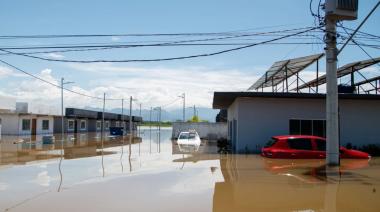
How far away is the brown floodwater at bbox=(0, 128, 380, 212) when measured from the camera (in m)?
9.80

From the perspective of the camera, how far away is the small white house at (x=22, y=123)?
1838 inches

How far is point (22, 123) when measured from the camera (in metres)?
48.2

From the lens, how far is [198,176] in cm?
1475

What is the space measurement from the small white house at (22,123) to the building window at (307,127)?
1257 inches

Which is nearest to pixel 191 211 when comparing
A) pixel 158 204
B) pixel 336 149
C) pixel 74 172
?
pixel 158 204

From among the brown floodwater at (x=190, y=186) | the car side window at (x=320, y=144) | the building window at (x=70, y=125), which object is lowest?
the brown floodwater at (x=190, y=186)

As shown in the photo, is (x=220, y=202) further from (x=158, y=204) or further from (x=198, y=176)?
(x=198, y=176)

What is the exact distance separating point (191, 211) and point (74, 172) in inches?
305

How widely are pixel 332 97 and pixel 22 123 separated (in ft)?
130

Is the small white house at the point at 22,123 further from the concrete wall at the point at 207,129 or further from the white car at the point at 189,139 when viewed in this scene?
the white car at the point at 189,139

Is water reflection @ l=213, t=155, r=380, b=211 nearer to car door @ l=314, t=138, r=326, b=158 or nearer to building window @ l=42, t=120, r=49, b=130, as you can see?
car door @ l=314, t=138, r=326, b=158

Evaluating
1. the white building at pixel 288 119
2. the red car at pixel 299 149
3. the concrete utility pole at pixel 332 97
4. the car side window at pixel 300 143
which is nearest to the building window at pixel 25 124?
the white building at pixel 288 119

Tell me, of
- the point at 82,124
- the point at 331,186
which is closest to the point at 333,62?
the point at 331,186

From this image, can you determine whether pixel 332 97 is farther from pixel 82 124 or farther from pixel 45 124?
pixel 82 124
